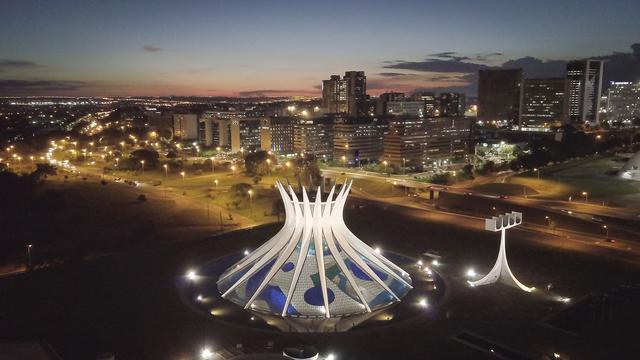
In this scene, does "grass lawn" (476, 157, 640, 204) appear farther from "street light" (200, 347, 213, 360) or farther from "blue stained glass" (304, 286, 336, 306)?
"street light" (200, 347, 213, 360)

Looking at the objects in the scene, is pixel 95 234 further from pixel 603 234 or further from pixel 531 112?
pixel 531 112

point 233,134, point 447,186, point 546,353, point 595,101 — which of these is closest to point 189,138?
point 233,134

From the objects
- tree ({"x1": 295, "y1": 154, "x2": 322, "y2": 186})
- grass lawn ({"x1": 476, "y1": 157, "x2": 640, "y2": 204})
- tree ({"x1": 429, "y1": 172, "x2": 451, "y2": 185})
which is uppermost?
tree ({"x1": 295, "y1": 154, "x2": 322, "y2": 186})

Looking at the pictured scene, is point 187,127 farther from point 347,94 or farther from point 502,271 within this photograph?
point 502,271

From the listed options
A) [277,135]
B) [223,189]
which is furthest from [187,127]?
[223,189]

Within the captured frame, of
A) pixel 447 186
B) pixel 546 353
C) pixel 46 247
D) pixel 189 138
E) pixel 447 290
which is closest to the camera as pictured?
pixel 546 353

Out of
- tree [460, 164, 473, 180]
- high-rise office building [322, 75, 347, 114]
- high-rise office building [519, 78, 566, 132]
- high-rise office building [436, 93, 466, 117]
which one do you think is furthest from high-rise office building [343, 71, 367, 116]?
tree [460, 164, 473, 180]
